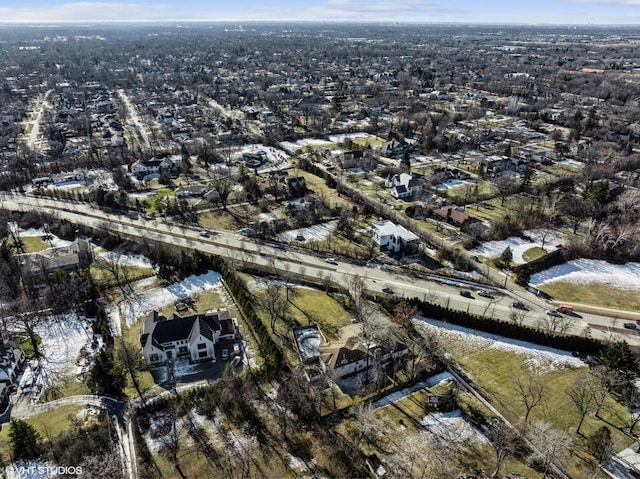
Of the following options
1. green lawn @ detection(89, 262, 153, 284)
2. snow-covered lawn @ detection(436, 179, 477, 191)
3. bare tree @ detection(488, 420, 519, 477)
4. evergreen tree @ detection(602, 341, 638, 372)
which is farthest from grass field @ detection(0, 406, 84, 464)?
snow-covered lawn @ detection(436, 179, 477, 191)

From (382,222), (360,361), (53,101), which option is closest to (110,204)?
(382,222)

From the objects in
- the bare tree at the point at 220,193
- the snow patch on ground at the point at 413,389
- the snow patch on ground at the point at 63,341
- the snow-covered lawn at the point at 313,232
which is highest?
the bare tree at the point at 220,193

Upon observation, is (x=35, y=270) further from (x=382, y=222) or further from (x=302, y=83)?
(x=302, y=83)

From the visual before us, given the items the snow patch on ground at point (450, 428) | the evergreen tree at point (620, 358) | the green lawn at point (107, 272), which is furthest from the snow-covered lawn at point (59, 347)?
the evergreen tree at point (620, 358)

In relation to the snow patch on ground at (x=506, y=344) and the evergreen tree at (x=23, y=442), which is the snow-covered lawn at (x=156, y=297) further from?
the snow patch on ground at (x=506, y=344)

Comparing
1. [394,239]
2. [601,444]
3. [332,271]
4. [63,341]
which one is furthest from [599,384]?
[63,341]

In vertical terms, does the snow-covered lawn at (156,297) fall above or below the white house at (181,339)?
below
